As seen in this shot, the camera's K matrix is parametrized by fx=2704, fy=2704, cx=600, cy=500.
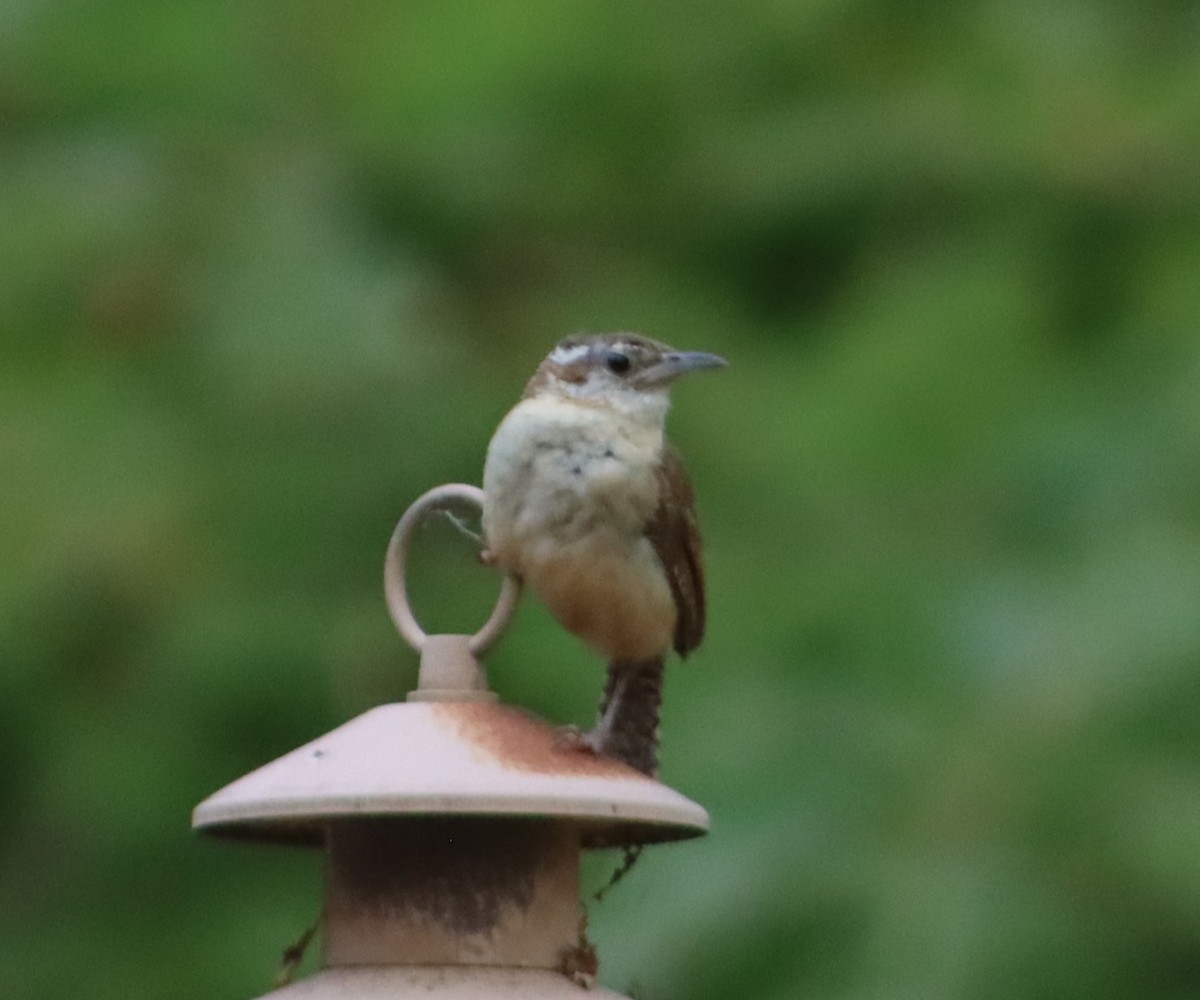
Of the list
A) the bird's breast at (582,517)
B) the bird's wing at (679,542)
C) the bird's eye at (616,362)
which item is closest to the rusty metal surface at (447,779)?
the bird's breast at (582,517)

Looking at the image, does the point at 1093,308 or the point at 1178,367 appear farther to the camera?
the point at 1093,308

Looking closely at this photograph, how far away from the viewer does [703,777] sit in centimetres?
503

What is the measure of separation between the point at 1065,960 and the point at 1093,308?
1965 mm

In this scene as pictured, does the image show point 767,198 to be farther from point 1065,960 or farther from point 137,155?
point 1065,960

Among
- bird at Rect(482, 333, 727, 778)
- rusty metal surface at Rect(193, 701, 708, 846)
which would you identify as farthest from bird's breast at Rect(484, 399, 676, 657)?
rusty metal surface at Rect(193, 701, 708, 846)

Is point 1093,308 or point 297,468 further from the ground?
point 1093,308

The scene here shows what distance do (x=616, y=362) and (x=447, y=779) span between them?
39.1 inches

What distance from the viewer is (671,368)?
387 cm

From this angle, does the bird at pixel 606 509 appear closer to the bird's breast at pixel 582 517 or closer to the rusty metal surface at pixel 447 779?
the bird's breast at pixel 582 517

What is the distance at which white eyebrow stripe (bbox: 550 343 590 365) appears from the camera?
12.6 ft

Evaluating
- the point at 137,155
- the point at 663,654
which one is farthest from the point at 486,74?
the point at 663,654

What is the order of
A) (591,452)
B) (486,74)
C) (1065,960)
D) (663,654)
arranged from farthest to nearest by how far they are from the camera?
(486,74), (1065,960), (663,654), (591,452)

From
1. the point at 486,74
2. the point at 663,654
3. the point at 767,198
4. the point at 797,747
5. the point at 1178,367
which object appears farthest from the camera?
the point at 767,198

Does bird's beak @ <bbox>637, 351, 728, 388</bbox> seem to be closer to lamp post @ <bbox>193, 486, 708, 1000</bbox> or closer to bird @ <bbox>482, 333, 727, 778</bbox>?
bird @ <bbox>482, 333, 727, 778</bbox>
